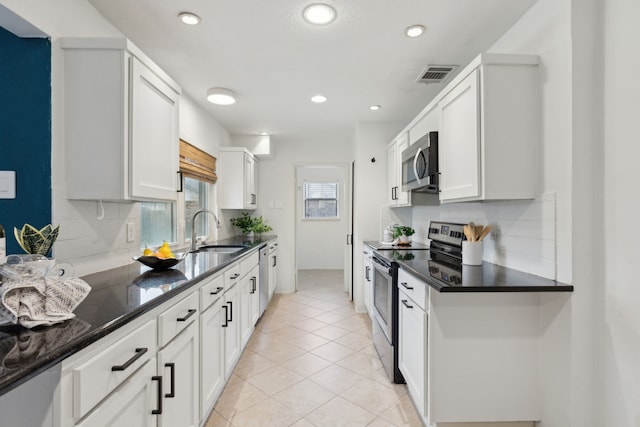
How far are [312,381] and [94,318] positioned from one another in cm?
179

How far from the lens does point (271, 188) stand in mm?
5102

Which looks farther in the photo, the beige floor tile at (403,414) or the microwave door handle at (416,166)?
the microwave door handle at (416,166)

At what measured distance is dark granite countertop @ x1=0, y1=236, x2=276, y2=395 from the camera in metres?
0.73

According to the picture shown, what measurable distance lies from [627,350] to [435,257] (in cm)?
129

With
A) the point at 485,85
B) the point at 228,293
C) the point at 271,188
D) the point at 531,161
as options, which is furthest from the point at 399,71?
the point at 271,188

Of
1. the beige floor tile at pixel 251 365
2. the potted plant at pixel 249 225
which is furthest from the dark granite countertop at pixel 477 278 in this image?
the potted plant at pixel 249 225

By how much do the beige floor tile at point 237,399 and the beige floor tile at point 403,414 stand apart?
82 cm

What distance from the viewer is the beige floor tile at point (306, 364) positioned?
2.58 meters

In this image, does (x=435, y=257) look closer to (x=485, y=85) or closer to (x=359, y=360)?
(x=359, y=360)

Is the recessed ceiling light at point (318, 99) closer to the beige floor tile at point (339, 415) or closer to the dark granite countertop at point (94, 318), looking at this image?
the dark granite countertop at point (94, 318)

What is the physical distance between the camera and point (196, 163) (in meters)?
3.29

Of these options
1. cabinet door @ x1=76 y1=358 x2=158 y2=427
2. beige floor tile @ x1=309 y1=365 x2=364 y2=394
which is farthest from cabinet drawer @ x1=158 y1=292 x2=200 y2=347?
beige floor tile @ x1=309 y1=365 x2=364 y2=394

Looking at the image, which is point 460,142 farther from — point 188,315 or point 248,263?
point 248,263

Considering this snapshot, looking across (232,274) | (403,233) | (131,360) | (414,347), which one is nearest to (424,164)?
(403,233)
